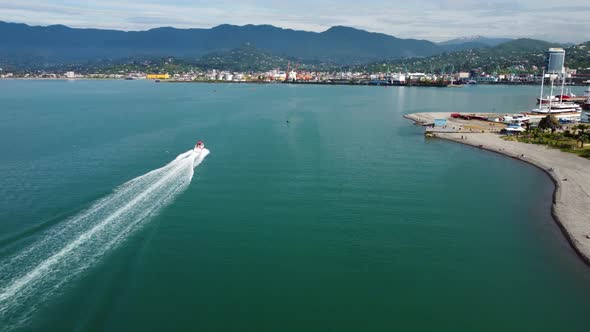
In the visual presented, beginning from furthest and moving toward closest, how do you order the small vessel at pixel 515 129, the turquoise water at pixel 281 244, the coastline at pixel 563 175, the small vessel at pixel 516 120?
the small vessel at pixel 516 120, the small vessel at pixel 515 129, the coastline at pixel 563 175, the turquoise water at pixel 281 244

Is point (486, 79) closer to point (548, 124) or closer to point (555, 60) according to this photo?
point (555, 60)

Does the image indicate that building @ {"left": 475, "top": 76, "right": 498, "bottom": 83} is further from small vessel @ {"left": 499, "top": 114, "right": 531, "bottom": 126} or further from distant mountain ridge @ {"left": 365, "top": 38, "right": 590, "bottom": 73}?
small vessel @ {"left": 499, "top": 114, "right": 531, "bottom": 126}

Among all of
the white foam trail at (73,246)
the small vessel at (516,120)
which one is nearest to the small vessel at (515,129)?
the small vessel at (516,120)

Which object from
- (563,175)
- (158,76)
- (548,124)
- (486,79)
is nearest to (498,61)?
(486,79)

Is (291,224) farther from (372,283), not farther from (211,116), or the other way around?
(211,116)

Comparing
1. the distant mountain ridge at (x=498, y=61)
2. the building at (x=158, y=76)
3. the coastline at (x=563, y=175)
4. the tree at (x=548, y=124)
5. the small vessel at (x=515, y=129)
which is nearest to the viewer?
the coastline at (x=563, y=175)

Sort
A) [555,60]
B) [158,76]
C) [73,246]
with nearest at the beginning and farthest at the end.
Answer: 1. [73,246]
2. [555,60]
3. [158,76]

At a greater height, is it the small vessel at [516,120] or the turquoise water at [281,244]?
the small vessel at [516,120]

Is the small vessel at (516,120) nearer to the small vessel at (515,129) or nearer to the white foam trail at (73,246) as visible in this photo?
the small vessel at (515,129)
